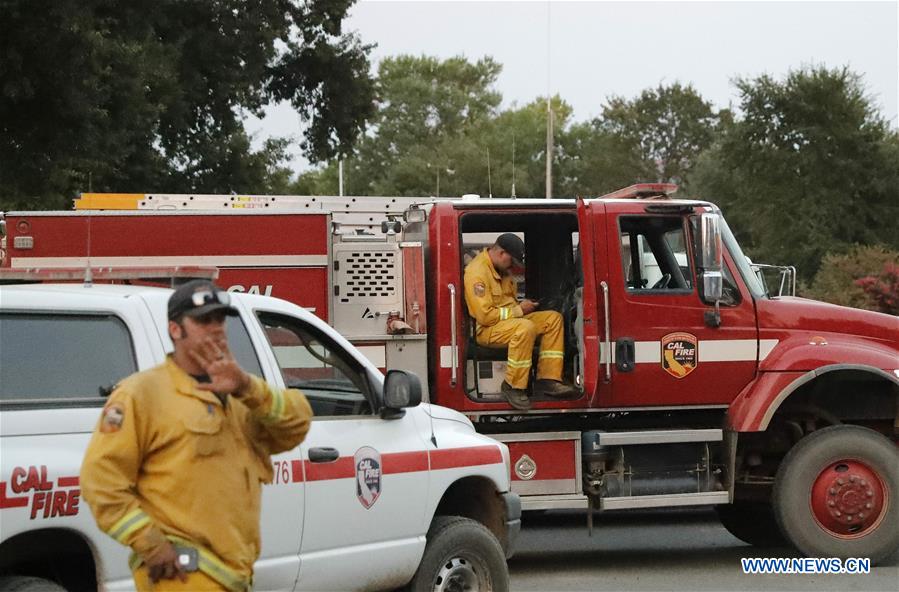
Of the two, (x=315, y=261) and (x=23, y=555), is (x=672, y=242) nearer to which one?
(x=315, y=261)

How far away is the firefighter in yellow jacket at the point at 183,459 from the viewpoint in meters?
4.18

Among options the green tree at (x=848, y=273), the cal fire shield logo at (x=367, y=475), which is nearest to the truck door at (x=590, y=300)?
the cal fire shield logo at (x=367, y=475)

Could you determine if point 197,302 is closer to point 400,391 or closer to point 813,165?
point 400,391

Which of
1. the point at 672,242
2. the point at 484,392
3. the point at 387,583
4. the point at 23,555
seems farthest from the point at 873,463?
the point at 23,555

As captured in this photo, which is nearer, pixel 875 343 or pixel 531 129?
pixel 875 343

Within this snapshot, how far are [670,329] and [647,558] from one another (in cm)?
203

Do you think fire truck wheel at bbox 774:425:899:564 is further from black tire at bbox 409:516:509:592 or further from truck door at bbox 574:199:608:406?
black tire at bbox 409:516:509:592

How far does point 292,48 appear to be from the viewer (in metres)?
31.0

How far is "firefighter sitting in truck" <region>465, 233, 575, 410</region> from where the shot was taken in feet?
32.7

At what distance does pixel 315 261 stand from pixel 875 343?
4319 mm

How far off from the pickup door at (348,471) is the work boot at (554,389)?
339 cm

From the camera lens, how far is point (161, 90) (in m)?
25.5

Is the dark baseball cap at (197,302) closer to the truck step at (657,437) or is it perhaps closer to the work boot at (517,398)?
the work boot at (517,398)

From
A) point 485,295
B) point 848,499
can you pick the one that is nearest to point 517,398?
point 485,295
